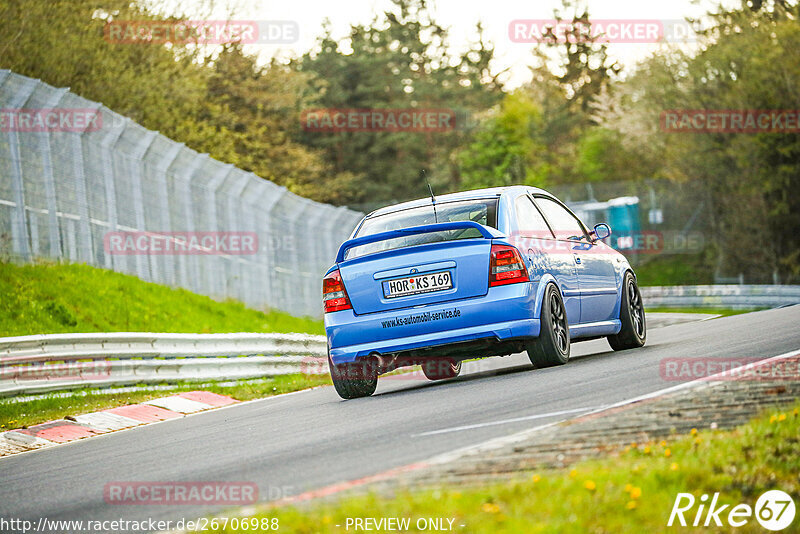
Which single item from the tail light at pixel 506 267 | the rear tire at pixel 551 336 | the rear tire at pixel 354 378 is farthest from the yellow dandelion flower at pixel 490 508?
the rear tire at pixel 354 378

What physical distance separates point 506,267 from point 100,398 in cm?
615

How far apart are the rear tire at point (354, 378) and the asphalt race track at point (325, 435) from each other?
0.47 feet

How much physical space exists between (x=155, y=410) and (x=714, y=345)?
5.93m

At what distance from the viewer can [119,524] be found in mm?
5578

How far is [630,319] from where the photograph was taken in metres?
12.1

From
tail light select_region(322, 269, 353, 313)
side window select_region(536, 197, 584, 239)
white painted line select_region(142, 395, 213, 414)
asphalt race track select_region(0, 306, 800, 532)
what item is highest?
side window select_region(536, 197, 584, 239)

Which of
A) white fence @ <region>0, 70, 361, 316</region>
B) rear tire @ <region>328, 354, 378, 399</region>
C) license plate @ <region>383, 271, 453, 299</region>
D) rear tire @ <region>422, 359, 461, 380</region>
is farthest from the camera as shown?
white fence @ <region>0, 70, 361, 316</region>

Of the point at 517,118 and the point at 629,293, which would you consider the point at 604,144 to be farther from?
the point at 629,293

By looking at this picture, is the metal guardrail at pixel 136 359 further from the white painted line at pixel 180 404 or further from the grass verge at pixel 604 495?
the grass verge at pixel 604 495

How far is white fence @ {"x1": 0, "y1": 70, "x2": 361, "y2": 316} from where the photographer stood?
17516 mm

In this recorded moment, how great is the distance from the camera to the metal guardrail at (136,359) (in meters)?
13.0

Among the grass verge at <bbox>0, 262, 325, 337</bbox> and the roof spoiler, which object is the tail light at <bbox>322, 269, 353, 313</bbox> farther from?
the grass verge at <bbox>0, 262, 325, 337</bbox>

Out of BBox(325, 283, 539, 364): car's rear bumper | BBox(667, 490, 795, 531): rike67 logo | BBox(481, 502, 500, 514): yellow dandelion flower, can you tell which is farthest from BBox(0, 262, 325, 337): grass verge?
BBox(667, 490, 795, 531): rike67 logo

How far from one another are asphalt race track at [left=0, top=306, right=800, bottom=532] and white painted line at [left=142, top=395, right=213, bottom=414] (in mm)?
1247
